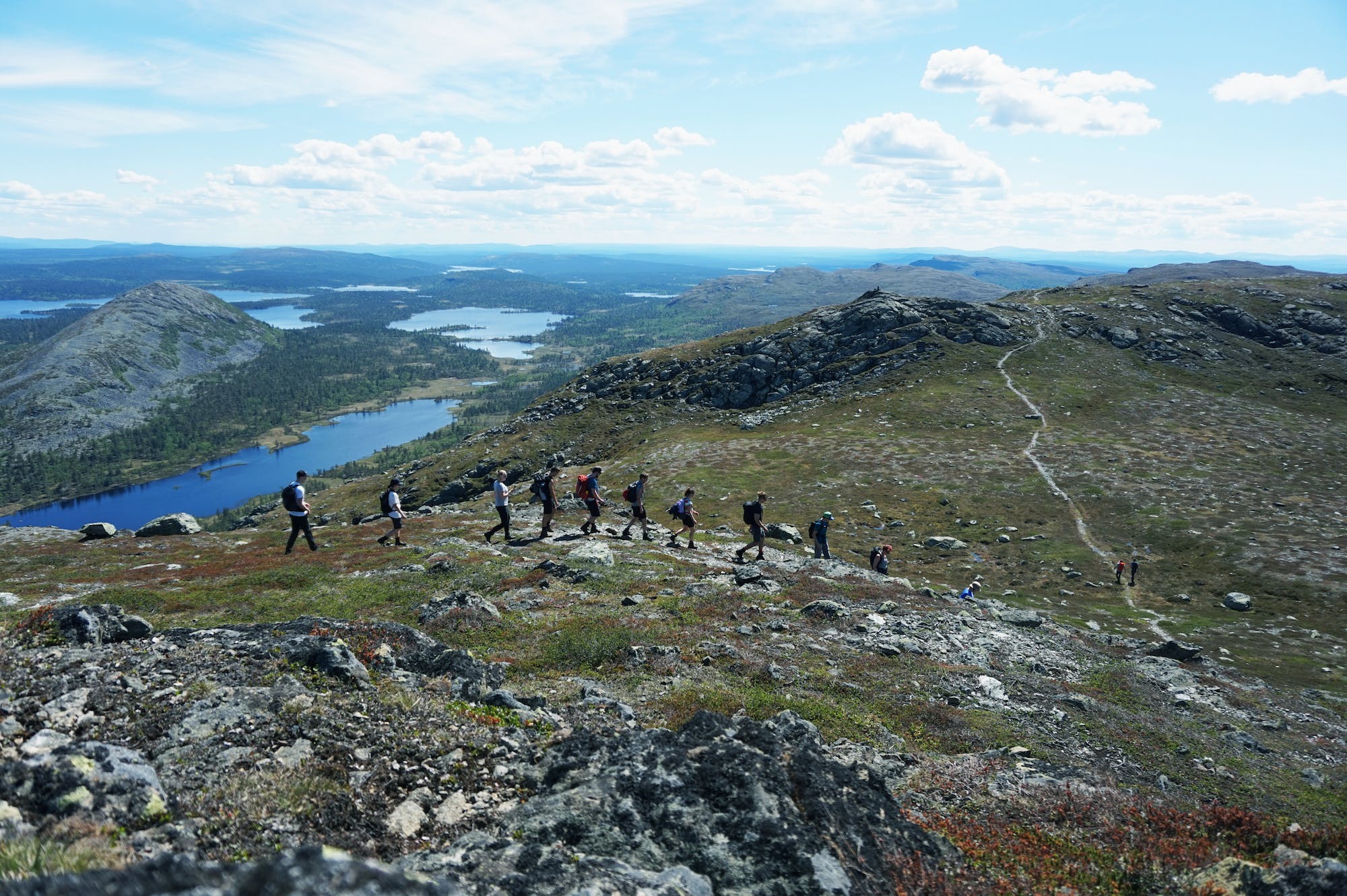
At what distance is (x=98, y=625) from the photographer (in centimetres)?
1356

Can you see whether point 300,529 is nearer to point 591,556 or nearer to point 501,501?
point 501,501

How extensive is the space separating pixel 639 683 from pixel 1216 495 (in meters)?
65.1

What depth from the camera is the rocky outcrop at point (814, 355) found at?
Result: 389 ft

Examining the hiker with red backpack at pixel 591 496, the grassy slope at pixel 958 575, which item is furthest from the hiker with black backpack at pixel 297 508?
the hiker with red backpack at pixel 591 496

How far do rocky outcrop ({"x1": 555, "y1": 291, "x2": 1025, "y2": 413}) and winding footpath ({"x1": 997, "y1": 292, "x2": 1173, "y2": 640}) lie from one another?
20.1 feet

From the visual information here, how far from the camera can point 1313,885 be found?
7.76 m

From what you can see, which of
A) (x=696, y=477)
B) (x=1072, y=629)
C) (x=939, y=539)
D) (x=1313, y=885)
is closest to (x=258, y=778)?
(x=1313, y=885)

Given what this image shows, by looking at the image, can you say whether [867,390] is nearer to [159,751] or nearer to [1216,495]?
[1216,495]

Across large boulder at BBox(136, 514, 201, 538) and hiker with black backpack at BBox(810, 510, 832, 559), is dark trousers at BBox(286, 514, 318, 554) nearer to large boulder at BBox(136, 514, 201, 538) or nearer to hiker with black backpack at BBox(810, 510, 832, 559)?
large boulder at BBox(136, 514, 201, 538)

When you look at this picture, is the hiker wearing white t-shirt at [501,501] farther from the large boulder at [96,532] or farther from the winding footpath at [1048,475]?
the winding footpath at [1048,475]

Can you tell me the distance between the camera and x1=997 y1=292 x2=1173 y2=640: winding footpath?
122 ft

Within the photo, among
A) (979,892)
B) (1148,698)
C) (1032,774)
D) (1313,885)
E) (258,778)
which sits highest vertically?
(258,778)

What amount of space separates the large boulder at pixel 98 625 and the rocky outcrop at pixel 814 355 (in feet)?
351

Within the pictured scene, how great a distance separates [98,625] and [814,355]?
12329 centimetres
